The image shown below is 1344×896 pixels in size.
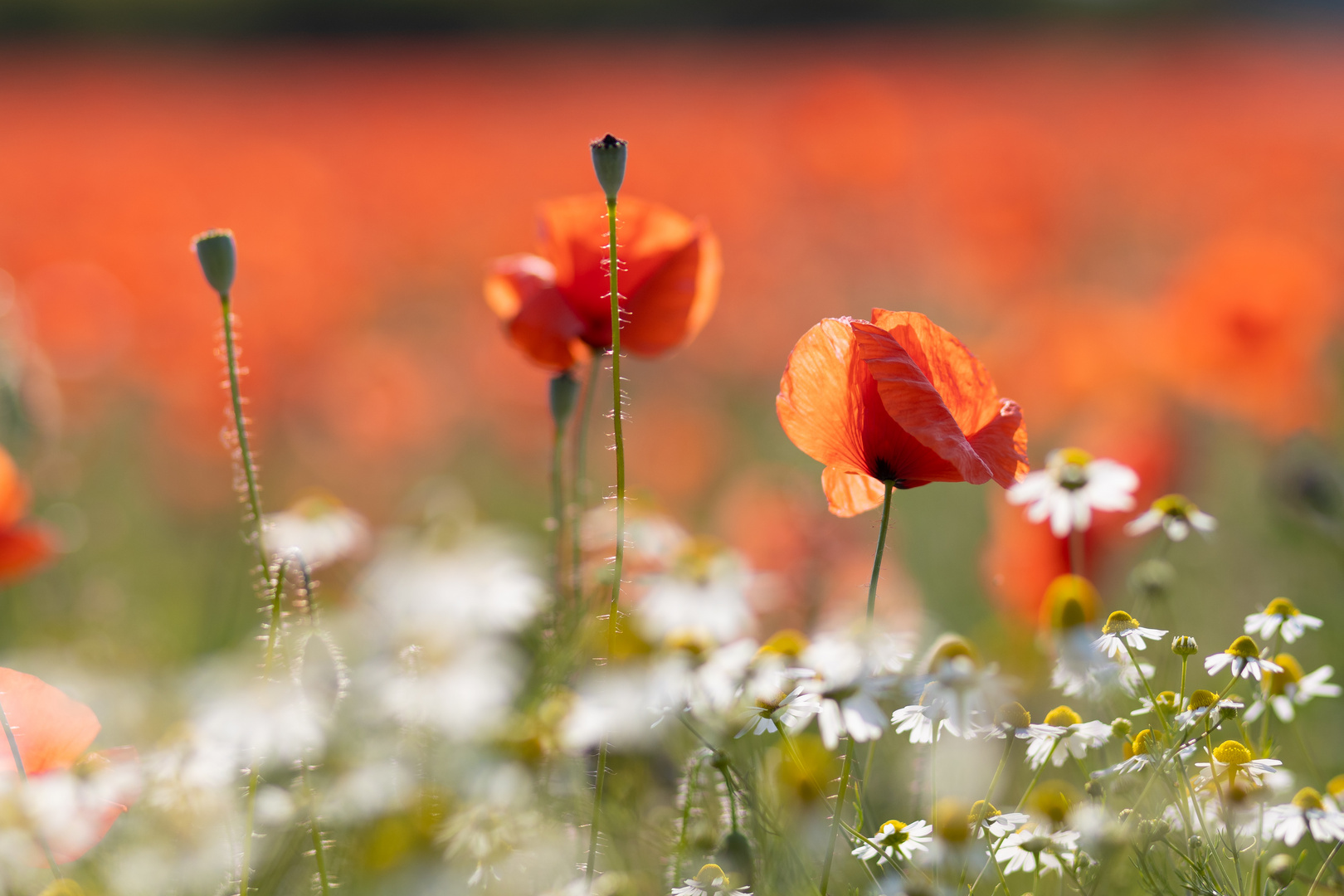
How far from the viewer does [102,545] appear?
2.79 metres

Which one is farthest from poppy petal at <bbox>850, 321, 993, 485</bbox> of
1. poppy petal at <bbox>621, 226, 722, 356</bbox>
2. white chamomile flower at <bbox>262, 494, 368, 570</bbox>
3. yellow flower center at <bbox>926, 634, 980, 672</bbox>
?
white chamomile flower at <bbox>262, 494, 368, 570</bbox>

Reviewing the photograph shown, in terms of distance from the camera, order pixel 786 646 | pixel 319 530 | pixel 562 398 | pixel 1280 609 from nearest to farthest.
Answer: pixel 1280 609 < pixel 786 646 < pixel 562 398 < pixel 319 530

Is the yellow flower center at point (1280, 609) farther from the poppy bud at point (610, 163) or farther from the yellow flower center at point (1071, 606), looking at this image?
the poppy bud at point (610, 163)

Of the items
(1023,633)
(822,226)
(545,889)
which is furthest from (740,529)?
(822,226)

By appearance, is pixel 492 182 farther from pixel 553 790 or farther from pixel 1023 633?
pixel 553 790

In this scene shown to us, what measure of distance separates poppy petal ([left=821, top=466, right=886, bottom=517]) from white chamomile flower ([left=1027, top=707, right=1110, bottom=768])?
0.20 meters

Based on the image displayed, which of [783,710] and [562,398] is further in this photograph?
Result: [562,398]

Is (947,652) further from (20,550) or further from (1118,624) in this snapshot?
(20,550)

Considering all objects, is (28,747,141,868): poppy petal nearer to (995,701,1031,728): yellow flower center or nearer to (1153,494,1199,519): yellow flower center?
(995,701,1031,728): yellow flower center

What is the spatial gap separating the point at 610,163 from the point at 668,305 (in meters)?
Result: 0.31

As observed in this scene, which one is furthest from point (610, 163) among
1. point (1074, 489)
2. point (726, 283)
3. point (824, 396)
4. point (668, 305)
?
point (726, 283)

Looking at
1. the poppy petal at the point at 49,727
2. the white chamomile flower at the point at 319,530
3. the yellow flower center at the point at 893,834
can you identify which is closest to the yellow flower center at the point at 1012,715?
the yellow flower center at the point at 893,834

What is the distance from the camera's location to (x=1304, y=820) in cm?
70

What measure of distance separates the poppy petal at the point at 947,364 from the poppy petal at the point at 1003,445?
13 mm
